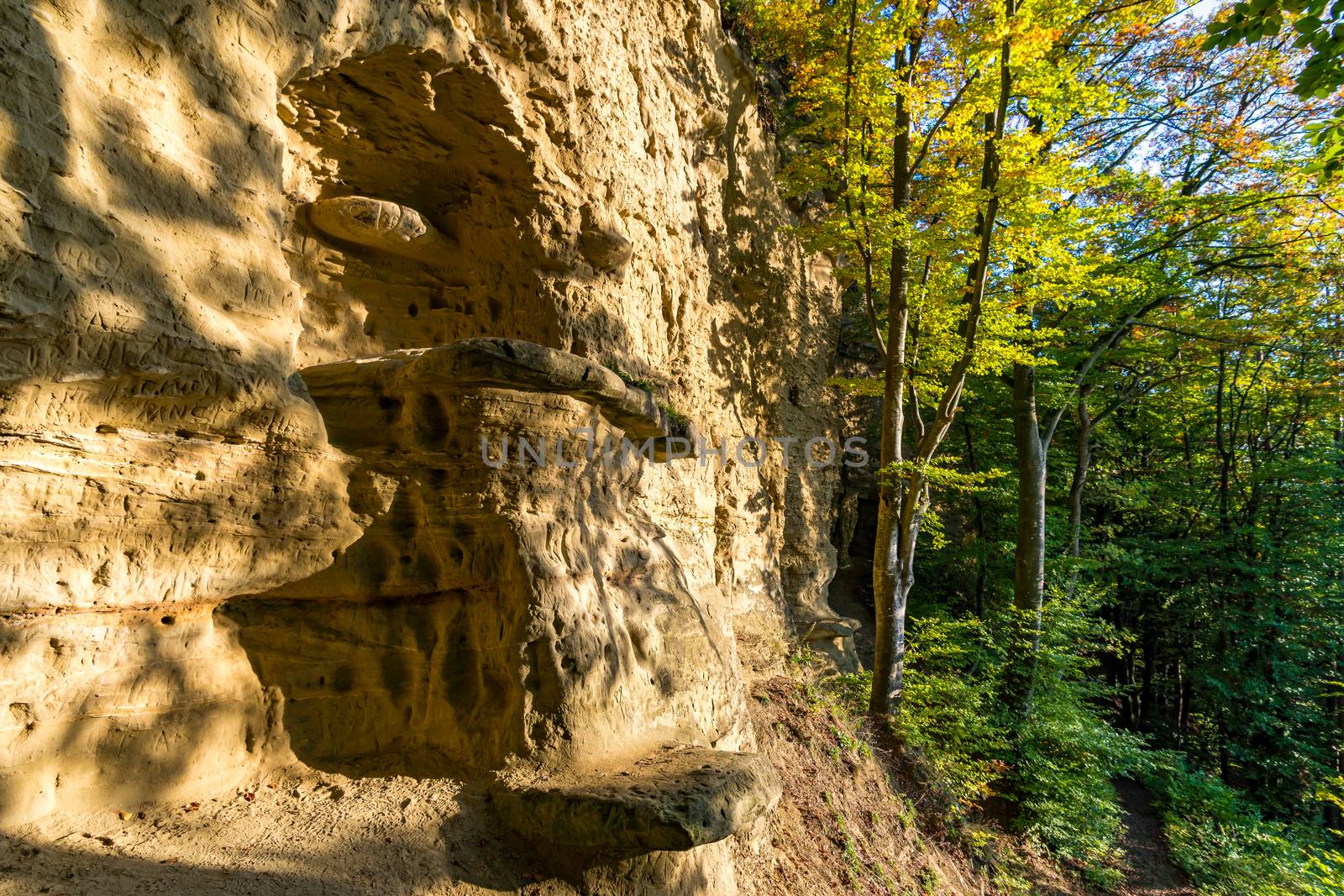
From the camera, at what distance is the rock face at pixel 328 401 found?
280 cm

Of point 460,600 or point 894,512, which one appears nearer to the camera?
point 460,600

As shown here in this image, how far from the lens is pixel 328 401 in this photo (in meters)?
4.27

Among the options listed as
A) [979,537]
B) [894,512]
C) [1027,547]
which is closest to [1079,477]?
[979,537]

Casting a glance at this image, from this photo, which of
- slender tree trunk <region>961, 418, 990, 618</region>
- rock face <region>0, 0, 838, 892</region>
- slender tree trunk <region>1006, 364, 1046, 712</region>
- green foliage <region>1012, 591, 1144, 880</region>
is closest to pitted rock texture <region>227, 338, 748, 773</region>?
rock face <region>0, 0, 838, 892</region>

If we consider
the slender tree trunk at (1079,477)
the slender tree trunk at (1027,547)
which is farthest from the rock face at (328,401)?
the slender tree trunk at (1079,477)

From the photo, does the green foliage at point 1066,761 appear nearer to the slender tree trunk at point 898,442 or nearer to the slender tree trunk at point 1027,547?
the slender tree trunk at point 1027,547

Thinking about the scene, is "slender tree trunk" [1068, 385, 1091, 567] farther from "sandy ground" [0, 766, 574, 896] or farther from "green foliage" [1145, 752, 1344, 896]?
"sandy ground" [0, 766, 574, 896]

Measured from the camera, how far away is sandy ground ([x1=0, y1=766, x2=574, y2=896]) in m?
2.70

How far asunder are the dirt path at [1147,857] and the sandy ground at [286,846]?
10619mm

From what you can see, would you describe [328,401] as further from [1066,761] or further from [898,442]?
[1066,761]

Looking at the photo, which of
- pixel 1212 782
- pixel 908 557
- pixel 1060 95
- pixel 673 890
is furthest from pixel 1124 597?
pixel 673 890

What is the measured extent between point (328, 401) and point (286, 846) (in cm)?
261

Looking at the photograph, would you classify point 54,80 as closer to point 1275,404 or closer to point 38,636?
point 38,636

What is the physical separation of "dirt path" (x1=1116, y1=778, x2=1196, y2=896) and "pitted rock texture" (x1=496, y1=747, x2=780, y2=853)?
9.34 meters
